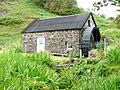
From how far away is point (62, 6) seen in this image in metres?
56.4

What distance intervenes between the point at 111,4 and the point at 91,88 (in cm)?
269

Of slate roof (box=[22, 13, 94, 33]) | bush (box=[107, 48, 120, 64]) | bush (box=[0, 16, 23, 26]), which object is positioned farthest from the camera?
bush (box=[0, 16, 23, 26])

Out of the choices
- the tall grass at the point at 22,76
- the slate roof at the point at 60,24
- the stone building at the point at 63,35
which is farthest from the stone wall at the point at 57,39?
the tall grass at the point at 22,76

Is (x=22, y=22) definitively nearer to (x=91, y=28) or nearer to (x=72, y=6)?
(x=72, y=6)

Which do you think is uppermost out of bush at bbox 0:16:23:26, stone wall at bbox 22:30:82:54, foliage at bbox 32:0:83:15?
foliage at bbox 32:0:83:15

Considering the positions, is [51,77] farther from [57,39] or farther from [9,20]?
[9,20]

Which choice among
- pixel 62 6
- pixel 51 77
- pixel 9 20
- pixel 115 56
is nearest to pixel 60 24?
pixel 115 56

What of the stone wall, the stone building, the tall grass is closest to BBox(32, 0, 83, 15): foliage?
the stone building

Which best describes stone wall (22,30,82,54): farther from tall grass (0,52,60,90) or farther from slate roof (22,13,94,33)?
tall grass (0,52,60,90)

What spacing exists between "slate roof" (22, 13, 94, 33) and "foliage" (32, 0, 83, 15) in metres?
23.6

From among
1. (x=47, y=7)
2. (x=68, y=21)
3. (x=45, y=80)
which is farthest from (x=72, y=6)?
(x=45, y=80)

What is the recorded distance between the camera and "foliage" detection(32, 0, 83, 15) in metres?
55.7

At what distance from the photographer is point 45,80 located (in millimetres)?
10297

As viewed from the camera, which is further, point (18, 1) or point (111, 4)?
point (18, 1)
